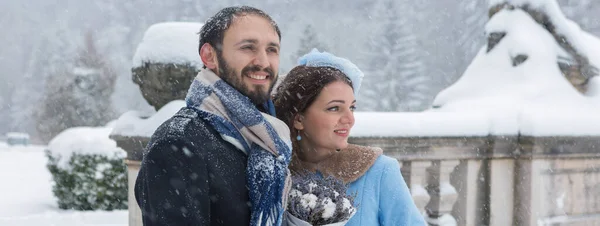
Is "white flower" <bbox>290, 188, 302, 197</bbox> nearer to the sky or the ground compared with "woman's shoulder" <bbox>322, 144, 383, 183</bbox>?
nearer to the ground

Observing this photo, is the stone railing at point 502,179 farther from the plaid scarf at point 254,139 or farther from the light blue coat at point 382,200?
the plaid scarf at point 254,139

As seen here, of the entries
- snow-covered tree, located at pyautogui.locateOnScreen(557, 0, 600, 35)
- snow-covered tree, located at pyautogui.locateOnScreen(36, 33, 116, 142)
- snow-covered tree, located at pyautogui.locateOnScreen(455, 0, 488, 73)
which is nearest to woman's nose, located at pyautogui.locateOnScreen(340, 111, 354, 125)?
snow-covered tree, located at pyautogui.locateOnScreen(36, 33, 116, 142)

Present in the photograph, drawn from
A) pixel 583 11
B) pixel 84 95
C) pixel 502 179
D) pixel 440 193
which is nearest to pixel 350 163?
pixel 440 193

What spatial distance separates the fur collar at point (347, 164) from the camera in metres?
2.15

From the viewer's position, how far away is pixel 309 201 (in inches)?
72.2

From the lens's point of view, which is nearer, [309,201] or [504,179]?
[309,201]

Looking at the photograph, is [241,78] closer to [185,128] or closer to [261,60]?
[261,60]

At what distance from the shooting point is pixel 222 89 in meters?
1.75

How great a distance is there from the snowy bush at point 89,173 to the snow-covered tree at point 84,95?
783 inches

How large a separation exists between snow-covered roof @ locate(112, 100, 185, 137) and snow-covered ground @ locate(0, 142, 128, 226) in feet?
14.6

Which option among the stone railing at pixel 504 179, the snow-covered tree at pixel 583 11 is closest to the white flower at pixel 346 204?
the stone railing at pixel 504 179

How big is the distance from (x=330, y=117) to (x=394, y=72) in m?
41.7

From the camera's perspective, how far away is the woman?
2105mm

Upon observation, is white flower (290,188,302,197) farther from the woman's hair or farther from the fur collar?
the woman's hair
